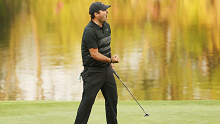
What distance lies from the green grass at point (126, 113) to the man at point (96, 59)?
86cm

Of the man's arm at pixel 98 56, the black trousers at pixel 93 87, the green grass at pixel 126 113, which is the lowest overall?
the green grass at pixel 126 113

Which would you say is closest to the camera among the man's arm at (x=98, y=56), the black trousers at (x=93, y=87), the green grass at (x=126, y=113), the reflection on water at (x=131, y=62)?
the man's arm at (x=98, y=56)

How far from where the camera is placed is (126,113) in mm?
7195

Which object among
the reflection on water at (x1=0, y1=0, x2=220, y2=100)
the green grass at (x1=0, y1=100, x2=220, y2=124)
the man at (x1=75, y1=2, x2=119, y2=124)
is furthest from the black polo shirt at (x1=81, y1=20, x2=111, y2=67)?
the reflection on water at (x1=0, y1=0, x2=220, y2=100)

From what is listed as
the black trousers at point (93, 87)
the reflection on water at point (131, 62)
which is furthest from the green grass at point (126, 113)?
the reflection on water at point (131, 62)

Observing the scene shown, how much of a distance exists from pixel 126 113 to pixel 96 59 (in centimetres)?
186

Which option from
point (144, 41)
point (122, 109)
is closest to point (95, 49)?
point (122, 109)

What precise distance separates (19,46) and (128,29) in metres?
Result: 8.49

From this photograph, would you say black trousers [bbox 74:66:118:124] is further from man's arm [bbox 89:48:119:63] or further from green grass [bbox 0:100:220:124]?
green grass [bbox 0:100:220:124]

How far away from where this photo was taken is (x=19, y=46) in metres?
26.2

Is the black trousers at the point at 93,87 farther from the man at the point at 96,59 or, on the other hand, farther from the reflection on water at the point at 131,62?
the reflection on water at the point at 131,62

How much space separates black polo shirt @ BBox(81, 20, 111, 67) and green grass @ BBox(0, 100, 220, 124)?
1.15 metres

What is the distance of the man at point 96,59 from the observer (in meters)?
5.51

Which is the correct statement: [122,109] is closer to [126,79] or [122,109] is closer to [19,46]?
[126,79]
